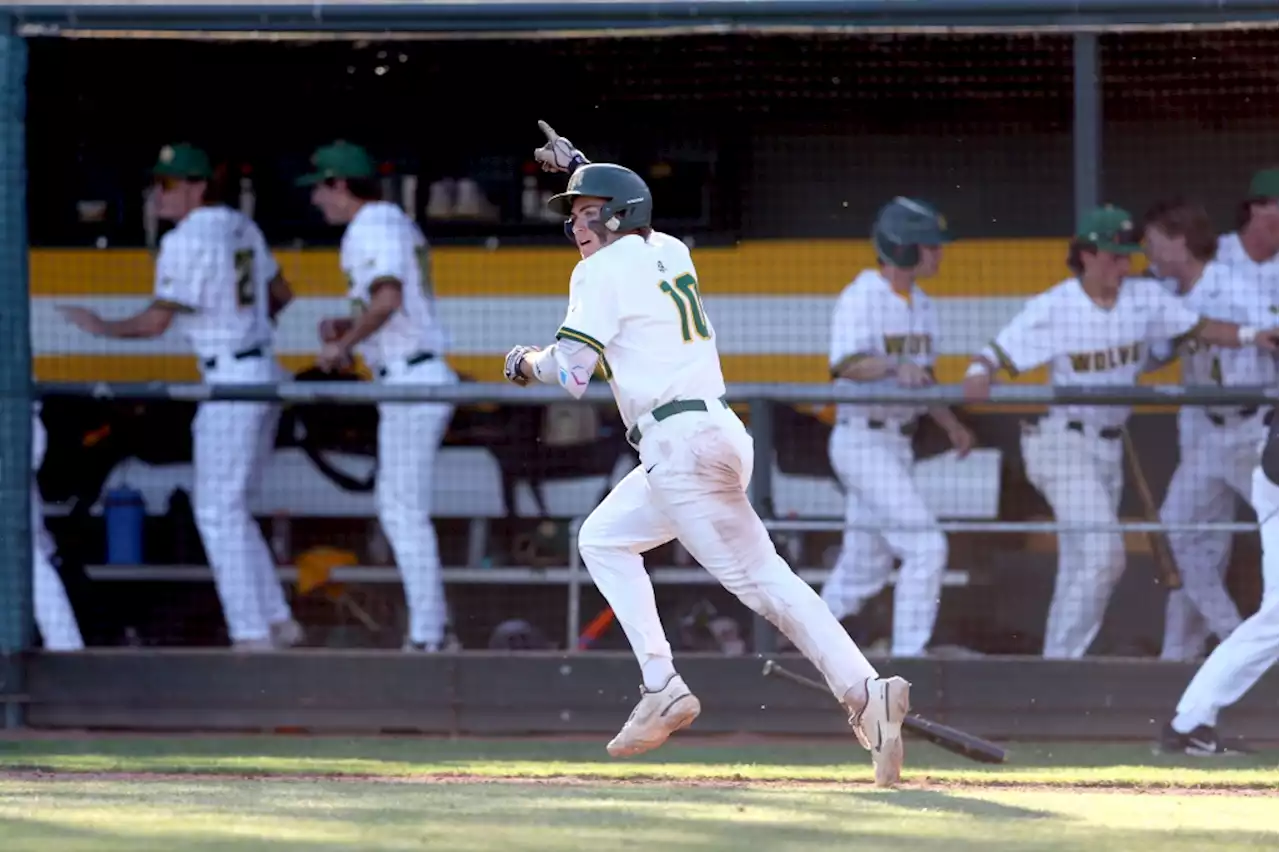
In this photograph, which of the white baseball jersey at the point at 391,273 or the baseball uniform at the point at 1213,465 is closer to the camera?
the baseball uniform at the point at 1213,465

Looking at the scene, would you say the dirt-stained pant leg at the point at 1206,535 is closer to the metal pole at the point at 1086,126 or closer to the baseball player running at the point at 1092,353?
the baseball player running at the point at 1092,353

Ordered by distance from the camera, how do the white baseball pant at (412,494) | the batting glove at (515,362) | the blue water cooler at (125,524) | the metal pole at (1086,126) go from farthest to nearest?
1. the blue water cooler at (125,524)
2. the white baseball pant at (412,494)
3. the metal pole at (1086,126)
4. the batting glove at (515,362)

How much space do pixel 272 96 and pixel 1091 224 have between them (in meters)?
3.73

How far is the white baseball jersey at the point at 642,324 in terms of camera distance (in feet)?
20.5

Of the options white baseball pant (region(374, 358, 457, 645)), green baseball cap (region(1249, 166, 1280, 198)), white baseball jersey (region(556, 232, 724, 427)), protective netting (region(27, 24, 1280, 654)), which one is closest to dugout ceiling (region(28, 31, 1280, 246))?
protective netting (region(27, 24, 1280, 654))

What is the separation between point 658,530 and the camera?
647cm

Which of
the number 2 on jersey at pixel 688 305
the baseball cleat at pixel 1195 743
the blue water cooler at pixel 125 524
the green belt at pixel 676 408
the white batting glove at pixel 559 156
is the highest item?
the white batting glove at pixel 559 156

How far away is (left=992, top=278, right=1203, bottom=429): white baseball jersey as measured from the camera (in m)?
8.84

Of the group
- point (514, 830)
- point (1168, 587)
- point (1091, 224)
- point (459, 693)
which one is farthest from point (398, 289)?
point (514, 830)

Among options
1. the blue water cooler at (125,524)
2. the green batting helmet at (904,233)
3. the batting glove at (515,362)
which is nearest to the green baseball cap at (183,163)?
the blue water cooler at (125,524)

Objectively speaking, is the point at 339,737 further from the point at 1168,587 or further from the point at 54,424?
the point at 1168,587

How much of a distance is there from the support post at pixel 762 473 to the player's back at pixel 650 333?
185 cm

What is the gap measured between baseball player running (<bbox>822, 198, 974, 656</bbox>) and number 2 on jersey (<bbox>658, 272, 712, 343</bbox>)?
7.45ft

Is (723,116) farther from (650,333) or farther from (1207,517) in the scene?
(650,333)
